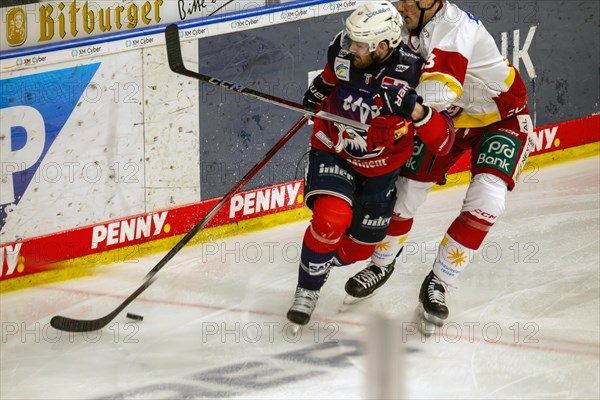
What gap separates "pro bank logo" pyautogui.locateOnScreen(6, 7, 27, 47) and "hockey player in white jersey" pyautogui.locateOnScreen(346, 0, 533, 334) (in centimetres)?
183

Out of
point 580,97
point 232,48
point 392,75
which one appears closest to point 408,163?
point 392,75

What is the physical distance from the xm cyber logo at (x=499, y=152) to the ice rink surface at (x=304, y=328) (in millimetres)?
714

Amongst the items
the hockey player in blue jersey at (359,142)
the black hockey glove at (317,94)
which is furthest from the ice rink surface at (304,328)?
the black hockey glove at (317,94)

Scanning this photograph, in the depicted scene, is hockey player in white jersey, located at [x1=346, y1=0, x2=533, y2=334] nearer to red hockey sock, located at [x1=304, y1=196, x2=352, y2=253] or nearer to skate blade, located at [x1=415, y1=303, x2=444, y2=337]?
skate blade, located at [x1=415, y1=303, x2=444, y2=337]

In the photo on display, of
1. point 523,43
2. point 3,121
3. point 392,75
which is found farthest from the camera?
point 523,43

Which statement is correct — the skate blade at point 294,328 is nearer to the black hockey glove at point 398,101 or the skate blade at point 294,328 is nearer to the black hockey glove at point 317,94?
the black hockey glove at point 317,94

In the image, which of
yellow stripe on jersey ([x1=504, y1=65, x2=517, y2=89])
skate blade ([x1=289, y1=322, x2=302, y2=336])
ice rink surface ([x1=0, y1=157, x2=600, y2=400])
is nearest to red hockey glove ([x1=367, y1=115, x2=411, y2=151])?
yellow stripe on jersey ([x1=504, y1=65, x2=517, y2=89])

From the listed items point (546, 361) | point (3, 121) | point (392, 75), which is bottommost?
point (546, 361)

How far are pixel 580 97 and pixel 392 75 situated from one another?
2797mm

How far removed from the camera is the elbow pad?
14.3ft

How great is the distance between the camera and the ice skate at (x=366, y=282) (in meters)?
5.10

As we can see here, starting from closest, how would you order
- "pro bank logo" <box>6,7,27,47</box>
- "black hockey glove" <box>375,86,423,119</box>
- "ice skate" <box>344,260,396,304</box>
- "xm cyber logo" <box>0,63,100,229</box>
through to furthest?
1. "black hockey glove" <box>375,86,423,119</box>
2. "ice skate" <box>344,260,396,304</box>
3. "xm cyber logo" <box>0,63,100,229</box>
4. "pro bank logo" <box>6,7,27,47</box>

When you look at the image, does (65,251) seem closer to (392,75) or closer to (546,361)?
(392,75)

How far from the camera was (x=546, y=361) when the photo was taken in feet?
15.2
